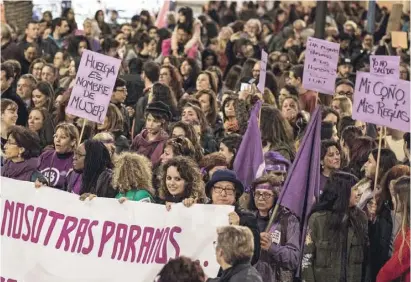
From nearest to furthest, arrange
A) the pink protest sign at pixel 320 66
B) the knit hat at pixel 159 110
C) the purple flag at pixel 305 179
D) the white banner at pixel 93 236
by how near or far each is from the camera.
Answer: the white banner at pixel 93 236
the purple flag at pixel 305 179
the knit hat at pixel 159 110
the pink protest sign at pixel 320 66

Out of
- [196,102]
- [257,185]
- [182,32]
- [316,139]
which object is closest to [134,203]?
[257,185]

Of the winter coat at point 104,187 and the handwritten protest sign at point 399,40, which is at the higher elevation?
the handwritten protest sign at point 399,40

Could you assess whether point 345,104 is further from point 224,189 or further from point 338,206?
point 224,189

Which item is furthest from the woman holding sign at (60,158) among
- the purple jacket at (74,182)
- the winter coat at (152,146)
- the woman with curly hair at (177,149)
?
the woman with curly hair at (177,149)

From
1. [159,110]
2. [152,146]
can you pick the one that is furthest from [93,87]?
[152,146]

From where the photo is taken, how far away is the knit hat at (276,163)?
1055cm

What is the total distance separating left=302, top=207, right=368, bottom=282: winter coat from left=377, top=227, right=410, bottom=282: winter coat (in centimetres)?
42

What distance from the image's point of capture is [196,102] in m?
13.1

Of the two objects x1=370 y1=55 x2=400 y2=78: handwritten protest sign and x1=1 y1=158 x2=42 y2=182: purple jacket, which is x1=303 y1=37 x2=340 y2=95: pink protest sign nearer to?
x1=370 y1=55 x2=400 y2=78: handwritten protest sign

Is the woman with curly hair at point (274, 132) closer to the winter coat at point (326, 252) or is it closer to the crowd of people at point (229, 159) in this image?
the crowd of people at point (229, 159)

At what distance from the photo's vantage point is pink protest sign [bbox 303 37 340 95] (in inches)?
504

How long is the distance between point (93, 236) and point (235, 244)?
197cm

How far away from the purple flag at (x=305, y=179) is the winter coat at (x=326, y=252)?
0.15 meters

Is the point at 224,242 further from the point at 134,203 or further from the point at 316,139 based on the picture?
the point at 316,139
